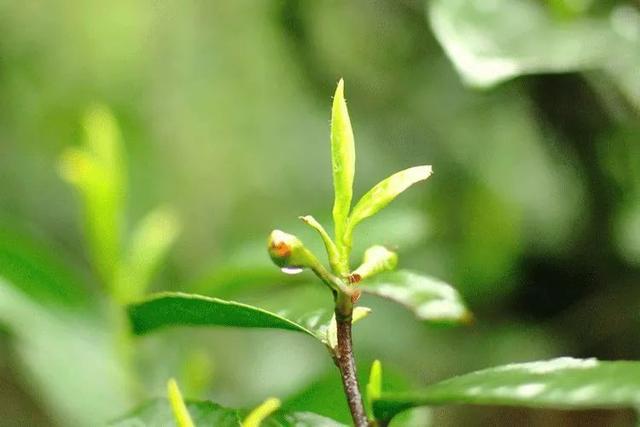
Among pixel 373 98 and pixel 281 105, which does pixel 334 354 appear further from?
pixel 281 105

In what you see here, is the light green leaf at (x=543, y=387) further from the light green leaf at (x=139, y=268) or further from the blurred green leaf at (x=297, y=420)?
the light green leaf at (x=139, y=268)

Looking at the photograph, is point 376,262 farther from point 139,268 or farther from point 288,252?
point 139,268

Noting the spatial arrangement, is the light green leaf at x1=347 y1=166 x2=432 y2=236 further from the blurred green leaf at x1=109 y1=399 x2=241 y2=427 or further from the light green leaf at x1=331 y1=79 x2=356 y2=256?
the blurred green leaf at x1=109 y1=399 x2=241 y2=427

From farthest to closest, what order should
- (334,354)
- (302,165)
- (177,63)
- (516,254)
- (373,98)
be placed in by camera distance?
(177,63) < (302,165) < (373,98) < (516,254) < (334,354)

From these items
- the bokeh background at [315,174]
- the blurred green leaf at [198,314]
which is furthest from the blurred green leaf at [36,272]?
the blurred green leaf at [198,314]

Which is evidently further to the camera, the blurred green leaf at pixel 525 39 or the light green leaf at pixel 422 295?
the blurred green leaf at pixel 525 39

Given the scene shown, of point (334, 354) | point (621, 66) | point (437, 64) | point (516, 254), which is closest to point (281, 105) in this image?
point (437, 64)
